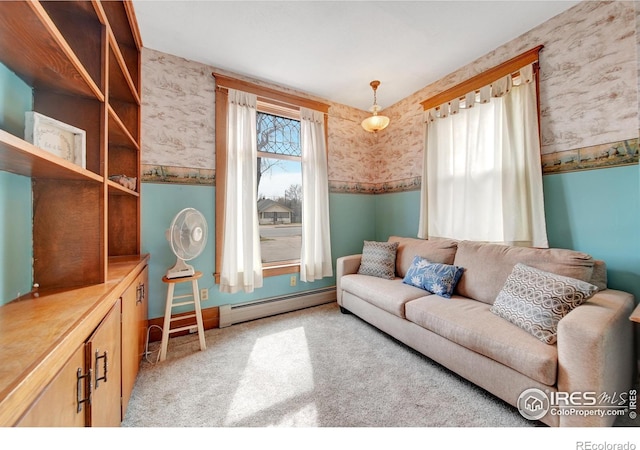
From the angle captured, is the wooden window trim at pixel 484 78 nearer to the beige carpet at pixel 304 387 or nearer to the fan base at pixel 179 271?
the beige carpet at pixel 304 387

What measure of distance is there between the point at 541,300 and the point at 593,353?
0.37 metres

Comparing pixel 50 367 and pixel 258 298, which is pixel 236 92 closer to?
pixel 258 298

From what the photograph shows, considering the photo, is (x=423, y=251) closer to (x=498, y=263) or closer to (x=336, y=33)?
(x=498, y=263)

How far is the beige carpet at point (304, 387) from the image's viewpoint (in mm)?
1317

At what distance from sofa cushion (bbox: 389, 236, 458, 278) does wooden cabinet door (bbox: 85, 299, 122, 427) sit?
2.40m

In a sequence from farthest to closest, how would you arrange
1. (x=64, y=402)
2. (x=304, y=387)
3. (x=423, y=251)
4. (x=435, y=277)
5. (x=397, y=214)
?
(x=397, y=214) → (x=423, y=251) → (x=435, y=277) → (x=304, y=387) → (x=64, y=402)

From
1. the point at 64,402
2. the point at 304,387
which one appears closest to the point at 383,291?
the point at 304,387

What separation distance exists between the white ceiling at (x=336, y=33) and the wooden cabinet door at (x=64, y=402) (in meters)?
2.27

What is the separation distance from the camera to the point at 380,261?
266 centimetres

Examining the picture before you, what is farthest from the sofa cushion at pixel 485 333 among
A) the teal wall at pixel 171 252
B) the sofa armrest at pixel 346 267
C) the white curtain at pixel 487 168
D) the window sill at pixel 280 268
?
the teal wall at pixel 171 252

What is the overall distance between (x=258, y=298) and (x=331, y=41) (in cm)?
265

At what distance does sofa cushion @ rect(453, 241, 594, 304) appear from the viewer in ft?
5.12

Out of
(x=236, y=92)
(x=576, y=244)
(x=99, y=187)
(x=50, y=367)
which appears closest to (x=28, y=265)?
(x=99, y=187)

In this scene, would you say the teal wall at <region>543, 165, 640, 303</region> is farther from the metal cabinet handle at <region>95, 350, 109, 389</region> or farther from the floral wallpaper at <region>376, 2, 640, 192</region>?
the metal cabinet handle at <region>95, 350, 109, 389</region>
